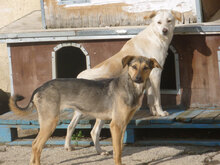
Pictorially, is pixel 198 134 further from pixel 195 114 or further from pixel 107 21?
pixel 107 21

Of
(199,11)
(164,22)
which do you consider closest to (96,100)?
(164,22)

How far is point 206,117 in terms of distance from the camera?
728 centimetres

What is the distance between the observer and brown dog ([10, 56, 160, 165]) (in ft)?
19.8

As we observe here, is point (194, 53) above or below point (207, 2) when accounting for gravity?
below

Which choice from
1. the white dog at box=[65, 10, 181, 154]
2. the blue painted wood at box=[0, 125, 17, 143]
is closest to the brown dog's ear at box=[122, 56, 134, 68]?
the white dog at box=[65, 10, 181, 154]

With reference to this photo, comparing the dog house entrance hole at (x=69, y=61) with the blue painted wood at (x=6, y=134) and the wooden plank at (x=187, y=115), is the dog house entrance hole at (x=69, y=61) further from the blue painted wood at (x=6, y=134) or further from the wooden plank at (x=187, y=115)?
the wooden plank at (x=187, y=115)

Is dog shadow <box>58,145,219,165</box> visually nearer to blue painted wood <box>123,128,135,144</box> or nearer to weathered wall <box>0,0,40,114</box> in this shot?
blue painted wood <box>123,128,135,144</box>

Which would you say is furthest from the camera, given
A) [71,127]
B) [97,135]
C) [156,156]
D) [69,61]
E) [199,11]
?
[69,61]

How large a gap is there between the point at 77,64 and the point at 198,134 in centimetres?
420

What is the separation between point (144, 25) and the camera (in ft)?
28.2

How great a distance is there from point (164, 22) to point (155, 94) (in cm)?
129

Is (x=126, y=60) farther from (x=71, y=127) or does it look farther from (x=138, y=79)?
(x=71, y=127)

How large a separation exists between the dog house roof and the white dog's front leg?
3.16ft

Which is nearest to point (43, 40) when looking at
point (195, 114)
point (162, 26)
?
point (162, 26)
